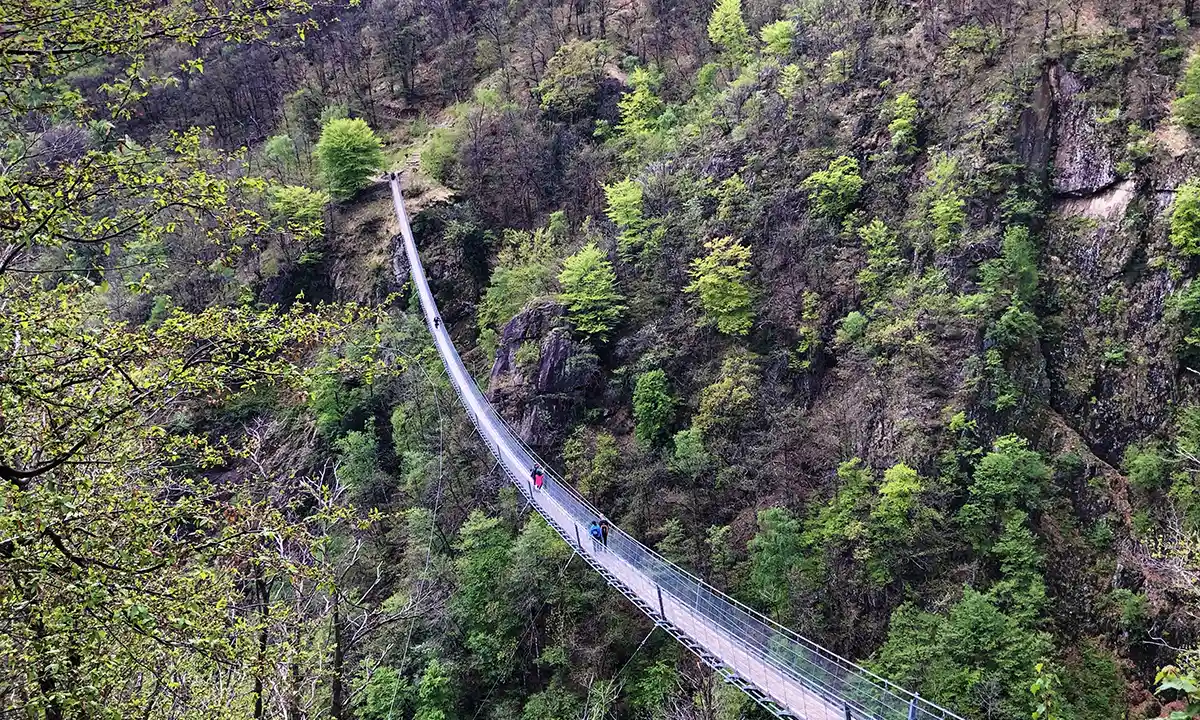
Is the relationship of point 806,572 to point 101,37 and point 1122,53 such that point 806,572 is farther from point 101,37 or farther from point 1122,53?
point 101,37

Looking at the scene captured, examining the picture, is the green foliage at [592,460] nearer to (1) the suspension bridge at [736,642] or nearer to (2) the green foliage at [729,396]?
(1) the suspension bridge at [736,642]

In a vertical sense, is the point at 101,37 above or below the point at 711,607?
above

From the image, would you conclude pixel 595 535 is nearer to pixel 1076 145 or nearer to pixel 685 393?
pixel 685 393

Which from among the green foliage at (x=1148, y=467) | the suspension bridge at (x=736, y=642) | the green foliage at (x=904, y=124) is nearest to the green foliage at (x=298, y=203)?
the suspension bridge at (x=736, y=642)

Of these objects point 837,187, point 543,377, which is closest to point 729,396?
point 543,377

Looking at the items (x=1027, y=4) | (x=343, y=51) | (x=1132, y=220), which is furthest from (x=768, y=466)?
(x=343, y=51)

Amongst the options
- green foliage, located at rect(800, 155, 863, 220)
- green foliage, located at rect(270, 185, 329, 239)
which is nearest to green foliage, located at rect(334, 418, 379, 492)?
green foliage, located at rect(270, 185, 329, 239)
